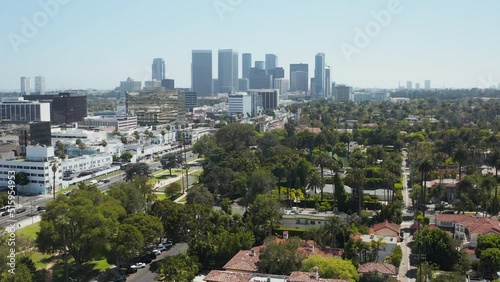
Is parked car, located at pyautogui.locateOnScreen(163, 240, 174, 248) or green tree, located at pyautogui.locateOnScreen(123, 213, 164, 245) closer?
green tree, located at pyautogui.locateOnScreen(123, 213, 164, 245)

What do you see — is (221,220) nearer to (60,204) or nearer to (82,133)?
(60,204)

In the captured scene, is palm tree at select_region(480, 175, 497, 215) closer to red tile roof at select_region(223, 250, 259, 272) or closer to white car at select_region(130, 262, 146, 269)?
red tile roof at select_region(223, 250, 259, 272)

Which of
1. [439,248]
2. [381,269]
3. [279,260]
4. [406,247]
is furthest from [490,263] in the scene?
[279,260]

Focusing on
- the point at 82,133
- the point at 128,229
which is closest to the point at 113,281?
the point at 128,229

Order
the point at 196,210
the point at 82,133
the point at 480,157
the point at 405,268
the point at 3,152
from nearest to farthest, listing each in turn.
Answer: the point at 405,268 → the point at 196,210 → the point at 480,157 → the point at 3,152 → the point at 82,133

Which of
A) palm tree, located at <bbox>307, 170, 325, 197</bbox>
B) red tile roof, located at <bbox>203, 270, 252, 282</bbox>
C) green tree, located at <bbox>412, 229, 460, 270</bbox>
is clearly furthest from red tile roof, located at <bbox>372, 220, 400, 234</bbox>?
red tile roof, located at <bbox>203, 270, 252, 282</bbox>

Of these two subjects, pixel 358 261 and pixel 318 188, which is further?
pixel 318 188
